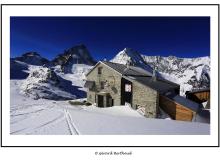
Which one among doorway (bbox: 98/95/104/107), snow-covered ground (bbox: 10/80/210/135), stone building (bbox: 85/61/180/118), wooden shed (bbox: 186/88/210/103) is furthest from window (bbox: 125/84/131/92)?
wooden shed (bbox: 186/88/210/103)

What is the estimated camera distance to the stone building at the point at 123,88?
1803 cm

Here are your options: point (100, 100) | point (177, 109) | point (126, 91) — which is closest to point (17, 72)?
point (100, 100)

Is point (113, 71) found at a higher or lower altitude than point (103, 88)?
higher

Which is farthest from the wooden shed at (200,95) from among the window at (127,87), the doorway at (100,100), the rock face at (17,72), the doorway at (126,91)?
the rock face at (17,72)

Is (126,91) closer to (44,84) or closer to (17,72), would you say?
(44,84)

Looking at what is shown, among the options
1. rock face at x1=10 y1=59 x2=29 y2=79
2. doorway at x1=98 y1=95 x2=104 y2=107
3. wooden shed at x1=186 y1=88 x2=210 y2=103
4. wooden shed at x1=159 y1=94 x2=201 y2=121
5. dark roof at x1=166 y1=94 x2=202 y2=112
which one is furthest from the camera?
rock face at x1=10 y1=59 x2=29 y2=79

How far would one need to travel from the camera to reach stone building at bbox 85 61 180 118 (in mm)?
18033

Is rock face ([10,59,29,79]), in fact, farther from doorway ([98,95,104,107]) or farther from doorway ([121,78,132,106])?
doorway ([121,78,132,106])

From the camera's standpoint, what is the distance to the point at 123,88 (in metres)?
21.2
